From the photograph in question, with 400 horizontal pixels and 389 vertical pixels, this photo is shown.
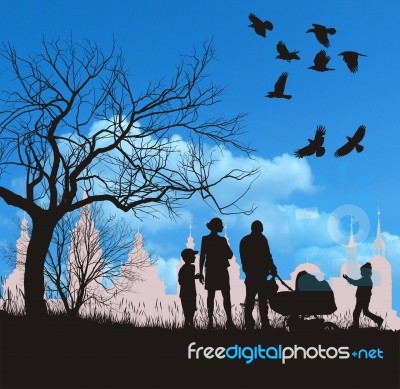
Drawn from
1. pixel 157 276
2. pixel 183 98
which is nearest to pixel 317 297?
pixel 183 98

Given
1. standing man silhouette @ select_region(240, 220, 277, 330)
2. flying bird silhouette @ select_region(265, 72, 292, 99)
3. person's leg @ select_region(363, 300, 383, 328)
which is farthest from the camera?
person's leg @ select_region(363, 300, 383, 328)

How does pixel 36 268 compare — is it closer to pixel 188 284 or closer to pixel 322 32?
pixel 188 284

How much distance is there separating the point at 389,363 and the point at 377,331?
308 centimetres

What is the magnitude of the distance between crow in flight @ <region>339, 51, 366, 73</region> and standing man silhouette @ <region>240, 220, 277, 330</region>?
124 inches

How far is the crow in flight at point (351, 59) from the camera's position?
37.4ft

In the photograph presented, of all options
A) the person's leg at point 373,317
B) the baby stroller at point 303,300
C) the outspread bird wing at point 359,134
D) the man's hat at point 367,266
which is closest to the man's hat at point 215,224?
the baby stroller at point 303,300

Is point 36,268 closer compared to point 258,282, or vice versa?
point 258,282

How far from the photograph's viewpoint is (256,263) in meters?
12.1

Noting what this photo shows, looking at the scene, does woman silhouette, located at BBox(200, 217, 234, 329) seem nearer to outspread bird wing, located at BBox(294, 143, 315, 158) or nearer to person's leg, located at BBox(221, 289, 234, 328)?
person's leg, located at BBox(221, 289, 234, 328)

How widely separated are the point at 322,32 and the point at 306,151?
2.12 m

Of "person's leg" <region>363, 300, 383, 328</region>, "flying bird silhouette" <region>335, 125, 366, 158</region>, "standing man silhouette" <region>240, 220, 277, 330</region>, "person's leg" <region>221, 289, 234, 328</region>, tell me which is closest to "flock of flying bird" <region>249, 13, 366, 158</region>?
"flying bird silhouette" <region>335, 125, 366, 158</region>

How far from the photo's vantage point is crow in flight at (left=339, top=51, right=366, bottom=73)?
1141cm

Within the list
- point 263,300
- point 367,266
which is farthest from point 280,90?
point 367,266

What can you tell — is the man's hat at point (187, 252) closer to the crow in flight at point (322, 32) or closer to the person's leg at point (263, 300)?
the person's leg at point (263, 300)
